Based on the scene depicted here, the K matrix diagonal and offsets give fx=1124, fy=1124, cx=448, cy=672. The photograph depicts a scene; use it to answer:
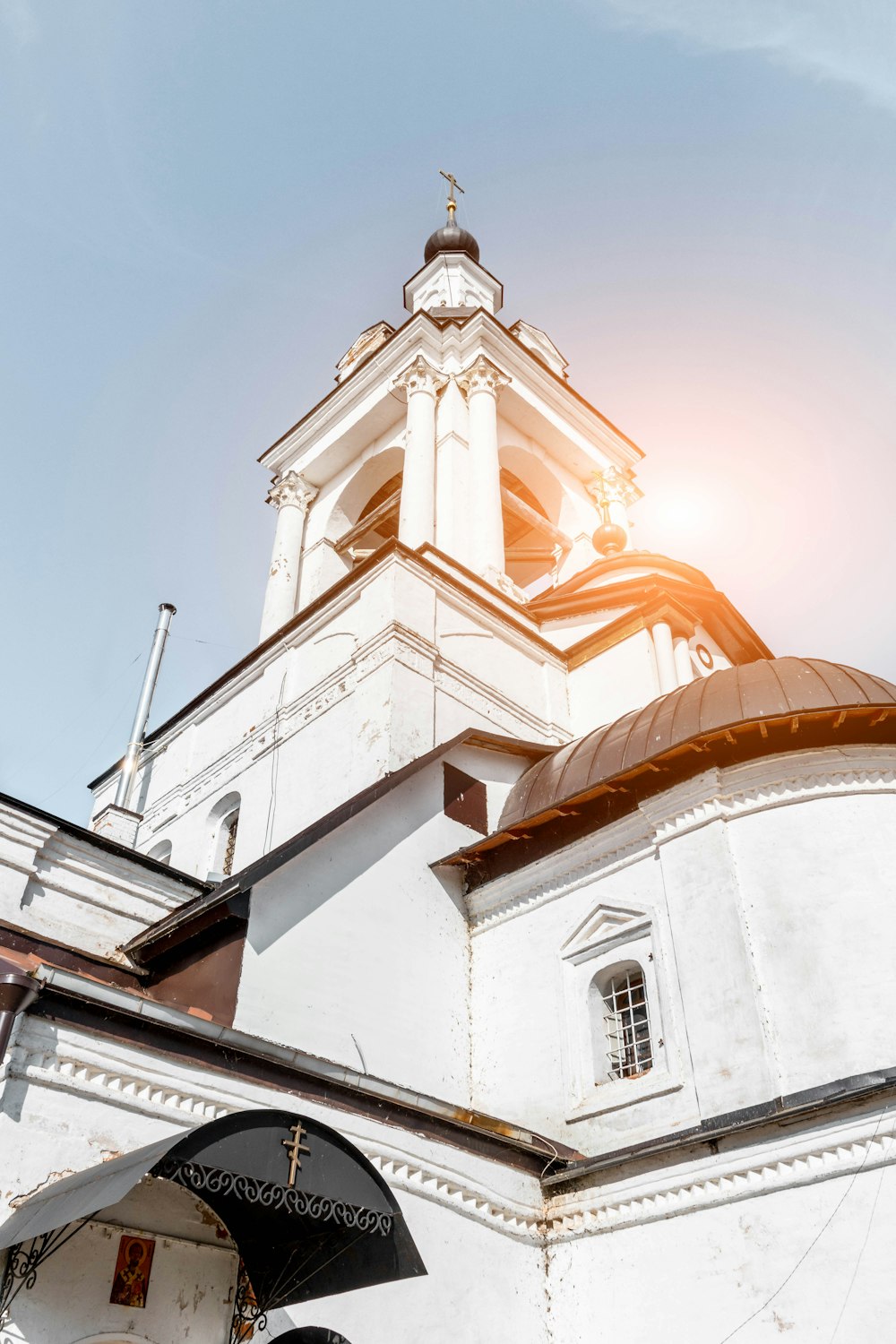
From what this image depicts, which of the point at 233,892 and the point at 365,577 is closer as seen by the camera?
the point at 233,892

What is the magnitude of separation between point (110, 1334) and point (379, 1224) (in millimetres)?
1479

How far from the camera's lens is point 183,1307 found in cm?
628

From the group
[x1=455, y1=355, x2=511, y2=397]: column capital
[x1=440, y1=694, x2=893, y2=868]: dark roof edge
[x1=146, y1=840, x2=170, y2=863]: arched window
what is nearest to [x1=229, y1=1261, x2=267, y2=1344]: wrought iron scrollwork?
[x1=440, y1=694, x2=893, y2=868]: dark roof edge

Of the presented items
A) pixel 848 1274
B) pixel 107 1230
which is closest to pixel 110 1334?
pixel 107 1230

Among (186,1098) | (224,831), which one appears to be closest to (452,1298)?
(186,1098)

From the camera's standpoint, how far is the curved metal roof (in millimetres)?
9250

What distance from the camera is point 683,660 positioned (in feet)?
49.5

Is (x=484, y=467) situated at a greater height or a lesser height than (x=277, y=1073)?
greater

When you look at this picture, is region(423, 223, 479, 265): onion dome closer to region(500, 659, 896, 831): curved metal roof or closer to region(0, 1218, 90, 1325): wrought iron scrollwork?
region(500, 659, 896, 831): curved metal roof

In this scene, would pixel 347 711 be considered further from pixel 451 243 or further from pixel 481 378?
pixel 451 243

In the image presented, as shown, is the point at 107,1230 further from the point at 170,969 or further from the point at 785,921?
the point at 785,921

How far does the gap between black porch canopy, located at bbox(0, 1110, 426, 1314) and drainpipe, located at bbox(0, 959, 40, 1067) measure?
81 centimetres

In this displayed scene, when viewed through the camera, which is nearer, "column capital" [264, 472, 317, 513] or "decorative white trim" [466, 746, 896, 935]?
"decorative white trim" [466, 746, 896, 935]

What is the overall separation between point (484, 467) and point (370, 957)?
10625 mm
